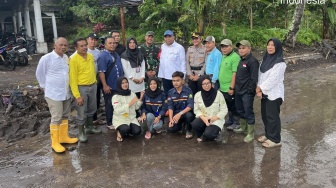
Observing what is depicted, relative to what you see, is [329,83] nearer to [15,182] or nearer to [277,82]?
[277,82]

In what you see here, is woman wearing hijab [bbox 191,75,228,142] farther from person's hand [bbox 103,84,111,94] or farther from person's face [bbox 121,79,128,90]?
person's hand [bbox 103,84,111,94]

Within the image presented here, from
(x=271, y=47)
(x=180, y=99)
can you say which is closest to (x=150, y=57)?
(x=180, y=99)

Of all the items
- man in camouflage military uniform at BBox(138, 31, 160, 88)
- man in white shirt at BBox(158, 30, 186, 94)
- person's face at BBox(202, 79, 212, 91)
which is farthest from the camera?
man in camouflage military uniform at BBox(138, 31, 160, 88)

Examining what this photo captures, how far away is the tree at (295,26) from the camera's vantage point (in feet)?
40.0

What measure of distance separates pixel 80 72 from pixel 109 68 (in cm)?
66

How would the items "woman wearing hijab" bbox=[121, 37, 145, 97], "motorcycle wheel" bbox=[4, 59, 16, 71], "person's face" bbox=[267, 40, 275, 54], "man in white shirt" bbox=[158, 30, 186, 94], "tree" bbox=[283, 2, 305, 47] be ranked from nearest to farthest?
"person's face" bbox=[267, 40, 275, 54] < "woman wearing hijab" bbox=[121, 37, 145, 97] < "man in white shirt" bbox=[158, 30, 186, 94] < "motorcycle wheel" bbox=[4, 59, 16, 71] < "tree" bbox=[283, 2, 305, 47]

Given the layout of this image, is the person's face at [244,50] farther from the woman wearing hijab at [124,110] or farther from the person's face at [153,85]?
the woman wearing hijab at [124,110]

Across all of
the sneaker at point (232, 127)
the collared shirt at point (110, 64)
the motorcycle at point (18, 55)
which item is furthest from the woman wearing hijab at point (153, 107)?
the motorcycle at point (18, 55)

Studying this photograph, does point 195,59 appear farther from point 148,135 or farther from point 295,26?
point 295,26

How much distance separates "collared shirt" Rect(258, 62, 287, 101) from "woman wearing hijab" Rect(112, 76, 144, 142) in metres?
2.06

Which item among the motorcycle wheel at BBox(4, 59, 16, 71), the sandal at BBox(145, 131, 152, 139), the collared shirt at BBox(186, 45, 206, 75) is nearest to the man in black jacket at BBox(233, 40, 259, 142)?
the collared shirt at BBox(186, 45, 206, 75)

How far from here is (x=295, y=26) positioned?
41.9 ft

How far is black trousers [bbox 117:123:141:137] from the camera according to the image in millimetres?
5184

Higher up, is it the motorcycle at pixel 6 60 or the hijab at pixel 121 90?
the motorcycle at pixel 6 60
